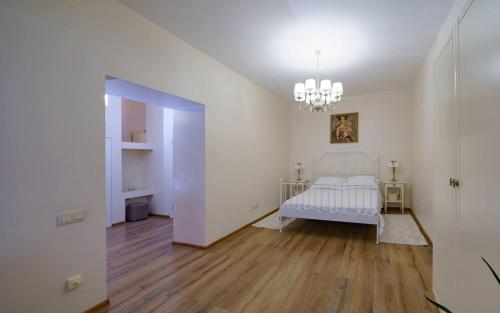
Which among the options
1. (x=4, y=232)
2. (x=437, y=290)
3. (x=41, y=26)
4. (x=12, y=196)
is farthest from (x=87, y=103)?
(x=437, y=290)

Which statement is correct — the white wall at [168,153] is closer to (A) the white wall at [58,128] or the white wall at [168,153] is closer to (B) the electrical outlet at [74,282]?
(A) the white wall at [58,128]

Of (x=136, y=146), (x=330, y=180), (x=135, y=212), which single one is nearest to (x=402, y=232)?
(x=330, y=180)

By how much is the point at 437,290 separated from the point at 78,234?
293 cm

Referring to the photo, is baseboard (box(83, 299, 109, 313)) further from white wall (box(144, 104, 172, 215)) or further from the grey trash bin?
white wall (box(144, 104, 172, 215))

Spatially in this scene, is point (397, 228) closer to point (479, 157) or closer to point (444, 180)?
point (444, 180)

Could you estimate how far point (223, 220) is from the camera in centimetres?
383

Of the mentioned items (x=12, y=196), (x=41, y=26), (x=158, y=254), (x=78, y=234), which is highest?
(x=41, y=26)

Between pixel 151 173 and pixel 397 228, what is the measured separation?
16.4 ft

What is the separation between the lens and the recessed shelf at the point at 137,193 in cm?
501

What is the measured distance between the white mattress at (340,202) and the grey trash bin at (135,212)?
293 cm

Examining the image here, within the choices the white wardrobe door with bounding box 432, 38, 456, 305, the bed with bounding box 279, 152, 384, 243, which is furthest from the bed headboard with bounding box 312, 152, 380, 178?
the white wardrobe door with bounding box 432, 38, 456, 305

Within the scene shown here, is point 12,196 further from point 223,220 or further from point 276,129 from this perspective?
point 276,129

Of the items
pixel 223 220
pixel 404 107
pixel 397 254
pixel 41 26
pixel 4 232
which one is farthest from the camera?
pixel 404 107

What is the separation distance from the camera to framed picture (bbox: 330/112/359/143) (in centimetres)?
595
